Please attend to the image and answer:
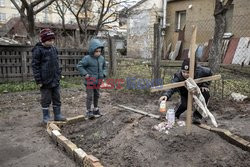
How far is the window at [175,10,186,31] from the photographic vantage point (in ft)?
55.9

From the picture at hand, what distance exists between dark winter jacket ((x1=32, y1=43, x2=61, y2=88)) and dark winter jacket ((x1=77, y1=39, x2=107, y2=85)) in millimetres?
497

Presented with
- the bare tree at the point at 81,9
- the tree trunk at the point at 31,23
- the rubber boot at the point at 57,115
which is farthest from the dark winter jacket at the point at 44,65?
the bare tree at the point at 81,9

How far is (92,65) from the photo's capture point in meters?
4.63

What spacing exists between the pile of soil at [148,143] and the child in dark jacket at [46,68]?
701 millimetres

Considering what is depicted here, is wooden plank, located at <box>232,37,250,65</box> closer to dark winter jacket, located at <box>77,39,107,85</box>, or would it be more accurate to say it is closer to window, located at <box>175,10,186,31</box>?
window, located at <box>175,10,186,31</box>

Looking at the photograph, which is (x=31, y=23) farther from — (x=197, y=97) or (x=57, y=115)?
(x=197, y=97)

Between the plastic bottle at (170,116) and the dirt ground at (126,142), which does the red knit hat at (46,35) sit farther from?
the plastic bottle at (170,116)

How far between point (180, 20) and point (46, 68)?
1470cm

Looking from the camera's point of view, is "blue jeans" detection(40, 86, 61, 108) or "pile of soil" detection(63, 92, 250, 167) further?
"blue jeans" detection(40, 86, 61, 108)

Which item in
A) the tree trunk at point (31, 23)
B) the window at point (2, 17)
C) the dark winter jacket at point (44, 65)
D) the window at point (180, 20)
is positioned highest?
the window at point (2, 17)

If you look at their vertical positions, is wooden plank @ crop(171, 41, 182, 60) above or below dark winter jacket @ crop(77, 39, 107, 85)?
above

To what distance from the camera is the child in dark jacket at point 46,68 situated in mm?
4352

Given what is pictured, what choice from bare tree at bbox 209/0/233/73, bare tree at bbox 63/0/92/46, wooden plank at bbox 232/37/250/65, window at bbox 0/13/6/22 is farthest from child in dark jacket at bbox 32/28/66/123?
window at bbox 0/13/6/22

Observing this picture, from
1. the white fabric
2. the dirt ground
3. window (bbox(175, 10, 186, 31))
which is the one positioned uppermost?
window (bbox(175, 10, 186, 31))
